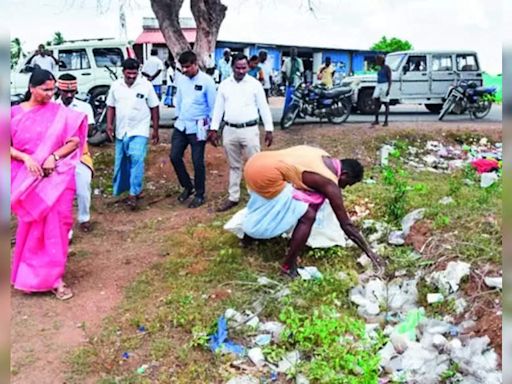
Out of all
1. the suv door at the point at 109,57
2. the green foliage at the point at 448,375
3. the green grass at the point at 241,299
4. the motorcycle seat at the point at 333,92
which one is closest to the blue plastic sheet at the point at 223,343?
the green grass at the point at 241,299

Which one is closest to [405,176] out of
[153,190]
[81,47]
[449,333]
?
[153,190]

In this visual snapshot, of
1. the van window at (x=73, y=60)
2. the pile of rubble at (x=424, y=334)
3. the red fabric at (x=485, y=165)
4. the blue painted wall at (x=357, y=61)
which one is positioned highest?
the blue painted wall at (x=357, y=61)

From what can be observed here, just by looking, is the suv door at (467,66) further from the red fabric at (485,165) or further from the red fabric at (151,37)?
the red fabric at (151,37)

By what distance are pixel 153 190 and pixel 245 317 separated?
4.10 meters

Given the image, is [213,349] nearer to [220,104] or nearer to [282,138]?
[220,104]

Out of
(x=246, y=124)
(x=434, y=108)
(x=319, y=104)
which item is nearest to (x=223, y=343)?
(x=246, y=124)

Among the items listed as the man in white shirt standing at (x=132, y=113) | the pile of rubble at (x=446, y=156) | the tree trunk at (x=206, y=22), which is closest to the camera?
the man in white shirt standing at (x=132, y=113)

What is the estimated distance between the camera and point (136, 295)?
4.68 metres

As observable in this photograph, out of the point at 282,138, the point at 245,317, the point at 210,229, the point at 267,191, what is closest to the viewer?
the point at 245,317

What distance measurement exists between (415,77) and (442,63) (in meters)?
0.72

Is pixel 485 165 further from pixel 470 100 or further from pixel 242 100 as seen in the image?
pixel 470 100

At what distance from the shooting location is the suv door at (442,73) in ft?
49.1

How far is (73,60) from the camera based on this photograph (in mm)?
14086

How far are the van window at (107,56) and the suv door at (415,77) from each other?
6725 millimetres
